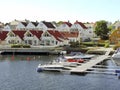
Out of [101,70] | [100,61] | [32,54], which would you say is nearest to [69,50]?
[32,54]

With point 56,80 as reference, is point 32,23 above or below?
above

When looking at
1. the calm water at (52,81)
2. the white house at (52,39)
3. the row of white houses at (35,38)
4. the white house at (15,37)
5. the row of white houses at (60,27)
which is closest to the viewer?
the calm water at (52,81)

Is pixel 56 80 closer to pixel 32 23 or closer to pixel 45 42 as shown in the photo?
pixel 45 42

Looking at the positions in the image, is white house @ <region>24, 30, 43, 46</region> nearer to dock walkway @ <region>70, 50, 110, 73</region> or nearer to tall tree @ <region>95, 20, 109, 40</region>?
tall tree @ <region>95, 20, 109, 40</region>

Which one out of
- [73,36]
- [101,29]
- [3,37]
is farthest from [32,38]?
[101,29]

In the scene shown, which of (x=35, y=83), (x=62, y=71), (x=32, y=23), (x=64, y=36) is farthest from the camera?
(x=32, y=23)

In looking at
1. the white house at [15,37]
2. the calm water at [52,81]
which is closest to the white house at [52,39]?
the white house at [15,37]

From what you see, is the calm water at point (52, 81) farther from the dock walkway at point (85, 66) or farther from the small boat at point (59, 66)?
the dock walkway at point (85, 66)

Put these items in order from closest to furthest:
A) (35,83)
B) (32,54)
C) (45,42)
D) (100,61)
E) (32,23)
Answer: (35,83) → (100,61) → (32,54) → (45,42) → (32,23)

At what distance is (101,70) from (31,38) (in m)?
42.8

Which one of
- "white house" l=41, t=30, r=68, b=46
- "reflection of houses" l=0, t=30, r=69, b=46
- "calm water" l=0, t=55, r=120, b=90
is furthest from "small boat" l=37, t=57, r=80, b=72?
"reflection of houses" l=0, t=30, r=69, b=46

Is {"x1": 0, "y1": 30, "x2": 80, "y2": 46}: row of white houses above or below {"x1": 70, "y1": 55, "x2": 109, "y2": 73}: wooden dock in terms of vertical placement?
above

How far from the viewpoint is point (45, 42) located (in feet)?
292

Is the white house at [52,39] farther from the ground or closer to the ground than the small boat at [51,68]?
farther from the ground
